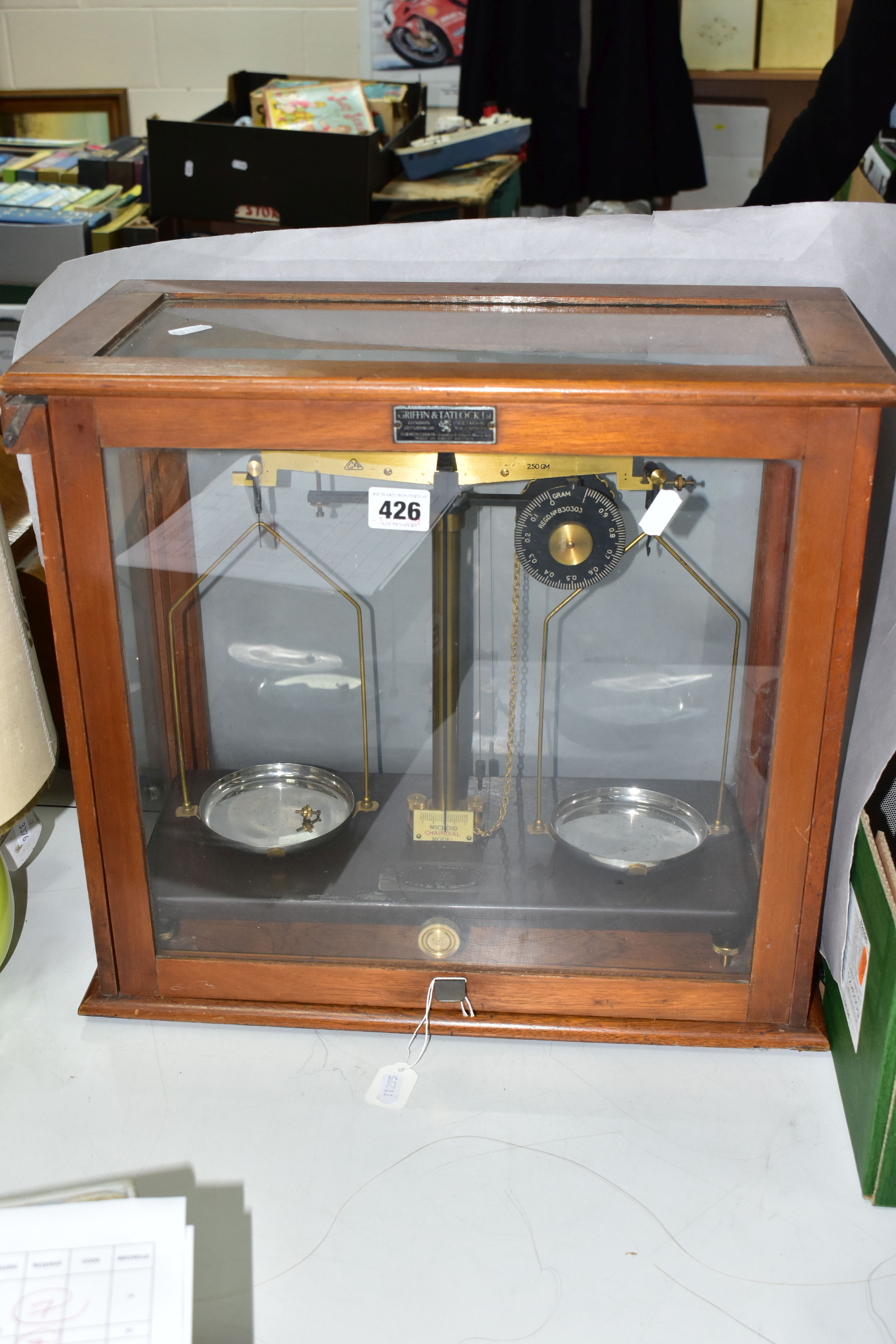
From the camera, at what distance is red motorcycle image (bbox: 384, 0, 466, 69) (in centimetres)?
280

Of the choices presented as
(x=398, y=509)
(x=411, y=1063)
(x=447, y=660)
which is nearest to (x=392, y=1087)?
(x=411, y=1063)

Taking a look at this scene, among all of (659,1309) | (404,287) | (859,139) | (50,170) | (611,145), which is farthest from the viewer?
(611,145)

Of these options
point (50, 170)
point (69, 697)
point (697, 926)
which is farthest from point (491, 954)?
point (50, 170)

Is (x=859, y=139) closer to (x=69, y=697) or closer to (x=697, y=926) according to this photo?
(x=697, y=926)

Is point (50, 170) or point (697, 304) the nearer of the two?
point (697, 304)

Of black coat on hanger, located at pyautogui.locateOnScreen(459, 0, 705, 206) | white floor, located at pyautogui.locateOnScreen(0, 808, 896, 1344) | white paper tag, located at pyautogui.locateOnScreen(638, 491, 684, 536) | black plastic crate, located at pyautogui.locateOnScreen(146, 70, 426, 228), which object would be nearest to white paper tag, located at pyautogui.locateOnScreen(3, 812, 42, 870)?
white floor, located at pyautogui.locateOnScreen(0, 808, 896, 1344)

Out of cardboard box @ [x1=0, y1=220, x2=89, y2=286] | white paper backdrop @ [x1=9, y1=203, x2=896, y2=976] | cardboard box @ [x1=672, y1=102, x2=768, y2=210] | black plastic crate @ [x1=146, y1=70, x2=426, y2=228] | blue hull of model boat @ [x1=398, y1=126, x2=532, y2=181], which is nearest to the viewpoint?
white paper backdrop @ [x1=9, y1=203, x2=896, y2=976]

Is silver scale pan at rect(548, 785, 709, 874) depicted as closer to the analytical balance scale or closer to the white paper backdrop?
the analytical balance scale

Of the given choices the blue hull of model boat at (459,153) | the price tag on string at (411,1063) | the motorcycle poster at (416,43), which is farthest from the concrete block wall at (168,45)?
the price tag on string at (411,1063)

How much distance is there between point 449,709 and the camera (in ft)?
3.35

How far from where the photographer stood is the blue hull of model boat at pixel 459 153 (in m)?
2.17

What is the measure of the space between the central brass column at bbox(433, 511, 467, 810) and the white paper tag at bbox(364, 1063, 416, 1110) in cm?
22

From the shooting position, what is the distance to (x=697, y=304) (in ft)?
3.22

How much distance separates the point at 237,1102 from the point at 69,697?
35cm
